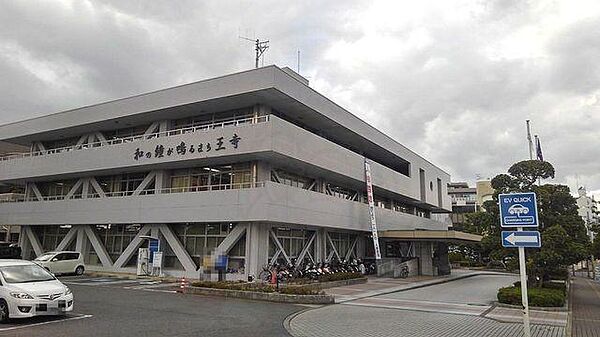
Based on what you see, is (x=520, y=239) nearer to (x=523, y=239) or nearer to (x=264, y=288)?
(x=523, y=239)

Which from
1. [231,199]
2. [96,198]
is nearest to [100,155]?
[96,198]

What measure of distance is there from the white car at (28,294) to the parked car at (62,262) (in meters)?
14.4

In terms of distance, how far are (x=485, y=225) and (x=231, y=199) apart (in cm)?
1178

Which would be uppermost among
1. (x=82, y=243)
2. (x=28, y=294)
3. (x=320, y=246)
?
(x=82, y=243)

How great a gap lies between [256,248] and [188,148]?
665 centimetres

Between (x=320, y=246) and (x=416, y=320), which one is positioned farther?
(x=320, y=246)

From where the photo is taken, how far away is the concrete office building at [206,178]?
2245cm

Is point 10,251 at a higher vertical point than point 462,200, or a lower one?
lower

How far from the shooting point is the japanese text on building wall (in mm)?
22484

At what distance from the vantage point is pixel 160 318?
10.7 metres

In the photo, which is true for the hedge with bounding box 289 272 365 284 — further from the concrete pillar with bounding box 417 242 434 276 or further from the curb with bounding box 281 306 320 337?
the concrete pillar with bounding box 417 242 434 276

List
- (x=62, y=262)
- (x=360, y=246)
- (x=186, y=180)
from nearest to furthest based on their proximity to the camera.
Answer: (x=62, y=262) < (x=186, y=180) < (x=360, y=246)

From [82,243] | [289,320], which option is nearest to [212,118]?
[82,243]

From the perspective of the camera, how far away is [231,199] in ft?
72.5
